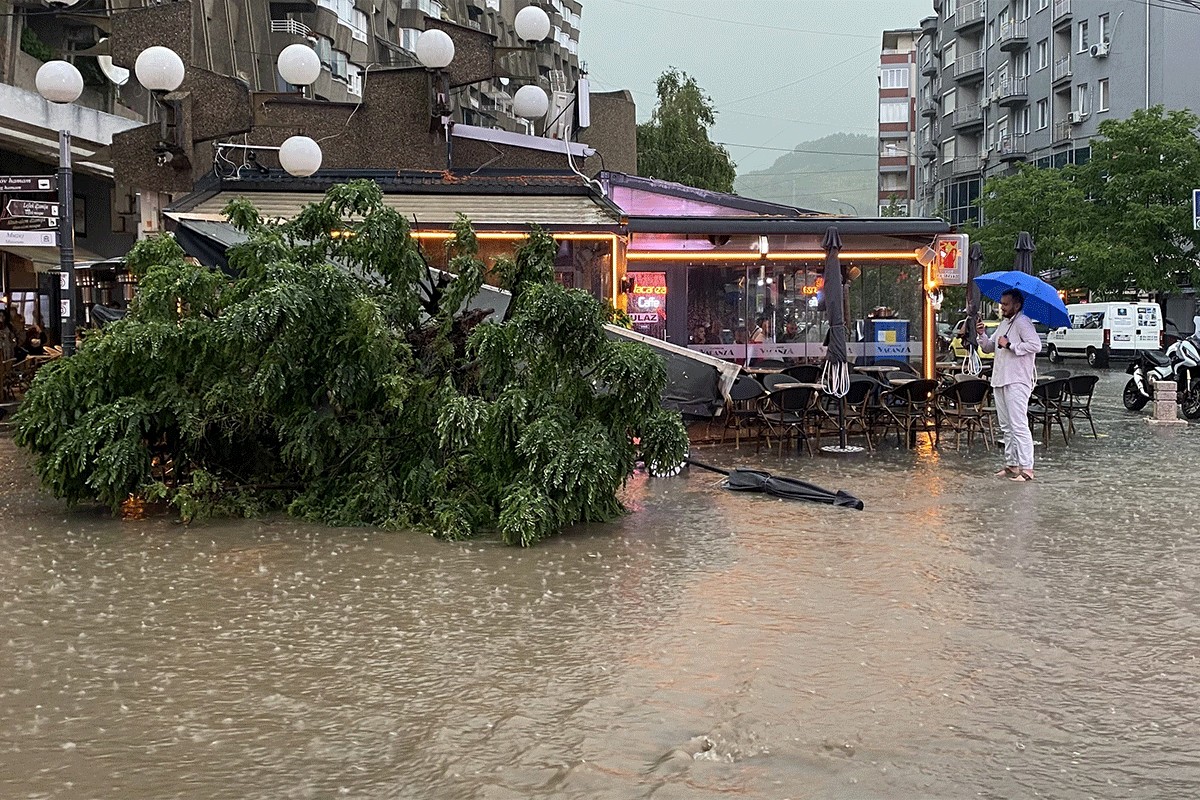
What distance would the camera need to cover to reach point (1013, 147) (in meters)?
69.0

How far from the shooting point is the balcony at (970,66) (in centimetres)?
7794

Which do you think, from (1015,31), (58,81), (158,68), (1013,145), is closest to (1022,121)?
(1013,145)

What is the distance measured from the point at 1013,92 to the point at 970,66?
11.0 m

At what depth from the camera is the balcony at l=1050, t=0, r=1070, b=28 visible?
6141 centimetres

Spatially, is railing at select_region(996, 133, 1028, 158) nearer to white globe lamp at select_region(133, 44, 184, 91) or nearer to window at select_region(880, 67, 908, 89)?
window at select_region(880, 67, 908, 89)

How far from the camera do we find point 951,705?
5.61m

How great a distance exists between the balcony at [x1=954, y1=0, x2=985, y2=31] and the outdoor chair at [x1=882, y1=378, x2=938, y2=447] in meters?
68.6

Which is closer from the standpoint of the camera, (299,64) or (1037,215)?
(299,64)

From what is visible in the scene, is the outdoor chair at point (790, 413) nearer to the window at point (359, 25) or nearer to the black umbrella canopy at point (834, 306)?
the black umbrella canopy at point (834, 306)

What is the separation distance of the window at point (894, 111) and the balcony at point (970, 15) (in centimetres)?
3897

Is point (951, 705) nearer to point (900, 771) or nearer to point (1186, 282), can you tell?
point (900, 771)

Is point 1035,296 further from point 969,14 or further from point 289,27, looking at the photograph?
point 969,14

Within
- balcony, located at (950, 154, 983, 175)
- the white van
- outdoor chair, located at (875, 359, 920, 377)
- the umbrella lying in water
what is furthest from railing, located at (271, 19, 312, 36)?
balcony, located at (950, 154, 983, 175)

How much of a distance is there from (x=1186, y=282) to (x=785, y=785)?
45.5 metres
